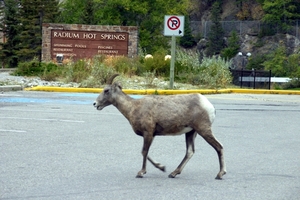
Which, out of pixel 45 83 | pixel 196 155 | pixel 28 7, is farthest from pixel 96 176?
pixel 28 7

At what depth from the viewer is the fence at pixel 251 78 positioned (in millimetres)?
30656

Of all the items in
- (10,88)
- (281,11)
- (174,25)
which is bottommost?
(10,88)

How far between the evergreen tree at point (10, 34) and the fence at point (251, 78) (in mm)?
25965

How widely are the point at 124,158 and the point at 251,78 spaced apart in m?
21.5

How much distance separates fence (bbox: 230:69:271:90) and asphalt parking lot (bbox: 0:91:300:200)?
1356 centimetres

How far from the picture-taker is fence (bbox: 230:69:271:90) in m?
30.7

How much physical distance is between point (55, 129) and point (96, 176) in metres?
4.63

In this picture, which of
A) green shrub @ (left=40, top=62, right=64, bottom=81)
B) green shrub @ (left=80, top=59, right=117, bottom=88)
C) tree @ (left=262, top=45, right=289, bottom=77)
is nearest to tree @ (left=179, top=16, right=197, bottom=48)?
→ tree @ (left=262, top=45, right=289, bottom=77)

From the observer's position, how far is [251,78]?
31.0 metres

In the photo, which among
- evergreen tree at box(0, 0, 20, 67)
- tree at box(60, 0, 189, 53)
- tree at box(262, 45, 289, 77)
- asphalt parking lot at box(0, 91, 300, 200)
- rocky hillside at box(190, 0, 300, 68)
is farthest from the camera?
rocky hillside at box(190, 0, 300, 68)

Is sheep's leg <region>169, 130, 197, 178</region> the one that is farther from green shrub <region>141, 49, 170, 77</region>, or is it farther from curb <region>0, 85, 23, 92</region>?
green shrub <region>141, 49, 170, 77</region>

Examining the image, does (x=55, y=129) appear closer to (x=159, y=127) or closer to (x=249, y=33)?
(x=159, y=127)

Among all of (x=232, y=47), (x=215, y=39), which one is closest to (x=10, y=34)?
(x=215, y=39)

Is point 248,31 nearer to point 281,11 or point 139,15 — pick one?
point 281,11
